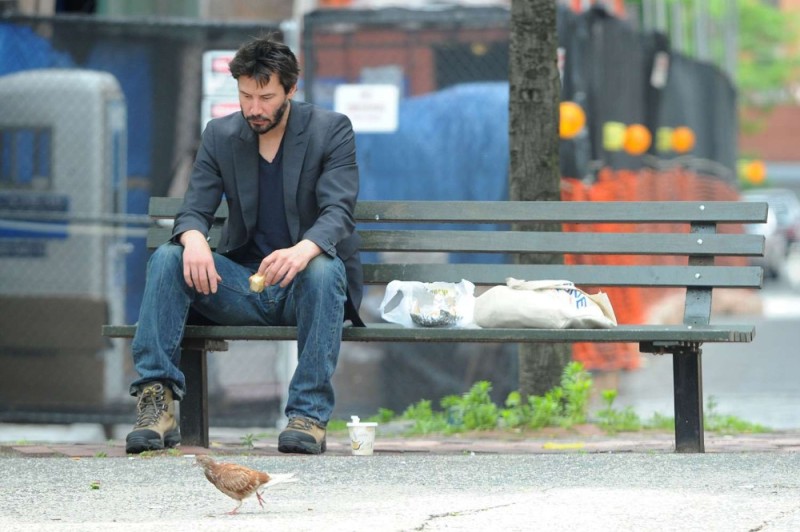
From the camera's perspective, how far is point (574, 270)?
622 centimetres

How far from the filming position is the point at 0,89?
9.74m

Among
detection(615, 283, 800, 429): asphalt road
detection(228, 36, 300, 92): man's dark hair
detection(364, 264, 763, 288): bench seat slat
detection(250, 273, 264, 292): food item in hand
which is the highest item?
detection(228, 36, 300, 92): man's dark hair

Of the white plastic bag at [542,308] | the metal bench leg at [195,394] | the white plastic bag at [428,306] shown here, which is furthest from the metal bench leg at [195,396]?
the white plastic bag at [542,308]

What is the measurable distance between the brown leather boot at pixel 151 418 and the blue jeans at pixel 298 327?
3 cm

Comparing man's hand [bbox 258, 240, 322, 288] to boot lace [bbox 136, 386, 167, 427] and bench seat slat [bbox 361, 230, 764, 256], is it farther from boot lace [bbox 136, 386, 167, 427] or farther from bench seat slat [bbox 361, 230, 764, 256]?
bench seat slat [bbox 361, 230, 764, 256]

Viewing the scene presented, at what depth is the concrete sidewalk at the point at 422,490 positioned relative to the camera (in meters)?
4.30

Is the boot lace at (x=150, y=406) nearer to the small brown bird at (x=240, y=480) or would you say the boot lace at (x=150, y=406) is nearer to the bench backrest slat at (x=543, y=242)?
the bench backrest slat at (x=543, y=242)

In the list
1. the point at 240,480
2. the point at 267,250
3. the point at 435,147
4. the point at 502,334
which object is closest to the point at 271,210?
the point at 267,250

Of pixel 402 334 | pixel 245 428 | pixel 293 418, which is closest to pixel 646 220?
pixel 402 334

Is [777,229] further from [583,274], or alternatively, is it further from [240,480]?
[240,480]

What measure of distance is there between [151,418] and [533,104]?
106 inches

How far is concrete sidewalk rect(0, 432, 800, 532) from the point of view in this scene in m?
4.30

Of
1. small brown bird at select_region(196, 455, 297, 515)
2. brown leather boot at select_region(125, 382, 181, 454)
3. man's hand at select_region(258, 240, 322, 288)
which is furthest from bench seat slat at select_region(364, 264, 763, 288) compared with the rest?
small brown bird at select_region(196, 455, 297, 515)

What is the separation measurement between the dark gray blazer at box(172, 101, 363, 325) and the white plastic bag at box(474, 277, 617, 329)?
477mm
